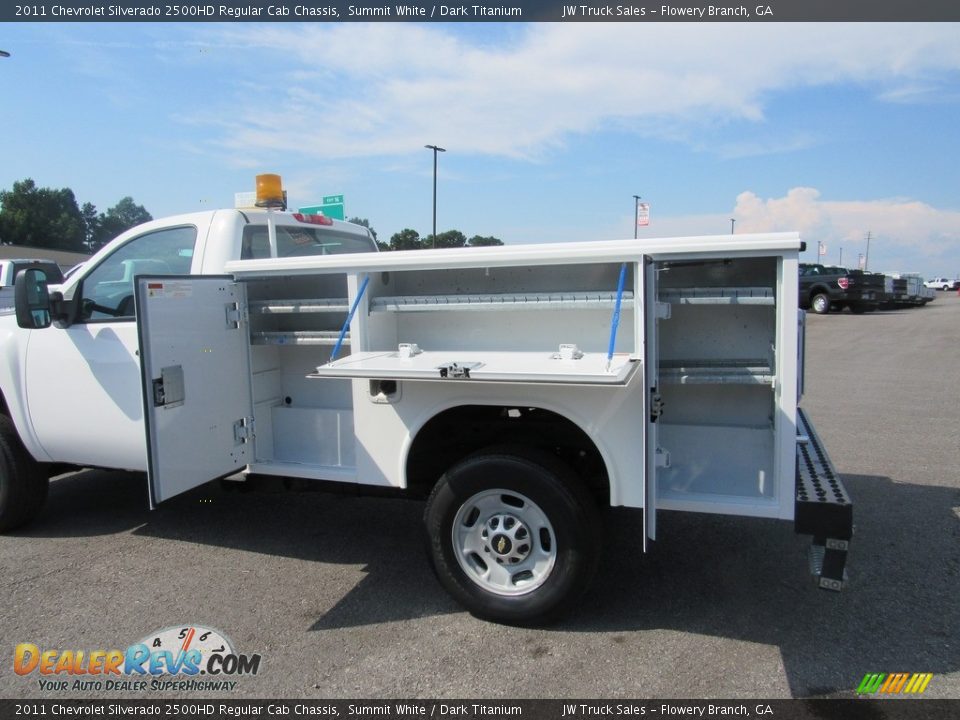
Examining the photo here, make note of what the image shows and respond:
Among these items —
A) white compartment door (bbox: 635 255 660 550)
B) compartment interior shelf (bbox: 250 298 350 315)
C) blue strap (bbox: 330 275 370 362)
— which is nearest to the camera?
white compartment door (bbox: 635 255 660 550)

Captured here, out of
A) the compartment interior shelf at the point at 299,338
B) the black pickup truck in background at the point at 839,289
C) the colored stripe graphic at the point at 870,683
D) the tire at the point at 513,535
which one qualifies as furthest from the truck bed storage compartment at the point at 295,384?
the black pickup truck in background at the point at 839,289

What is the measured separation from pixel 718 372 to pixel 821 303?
2550cm

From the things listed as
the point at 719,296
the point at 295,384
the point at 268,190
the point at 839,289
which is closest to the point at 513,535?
the point at 719,296

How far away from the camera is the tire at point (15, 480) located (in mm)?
4422

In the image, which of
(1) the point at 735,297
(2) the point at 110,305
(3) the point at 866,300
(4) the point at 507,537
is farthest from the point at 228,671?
(3) the point at 866,300

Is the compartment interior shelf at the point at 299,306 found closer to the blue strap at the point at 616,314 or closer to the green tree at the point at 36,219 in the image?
the blue strap at the point at 616,314

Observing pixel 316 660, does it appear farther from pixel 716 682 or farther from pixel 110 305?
pixel 110 305

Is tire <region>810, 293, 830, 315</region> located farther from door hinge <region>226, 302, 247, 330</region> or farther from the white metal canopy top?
door hinge <region>226, 302, 247, 330</region>

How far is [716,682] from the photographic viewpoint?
2842 millimetres

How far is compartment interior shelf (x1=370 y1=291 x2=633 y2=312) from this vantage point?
126 inches

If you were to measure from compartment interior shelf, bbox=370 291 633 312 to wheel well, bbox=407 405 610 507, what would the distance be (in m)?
0.53

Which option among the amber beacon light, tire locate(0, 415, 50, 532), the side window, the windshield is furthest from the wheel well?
tire locate(0, 415, 50, 532)

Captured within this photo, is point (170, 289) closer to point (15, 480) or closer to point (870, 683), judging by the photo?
point (15, 480)

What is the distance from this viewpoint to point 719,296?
3.08 metres
